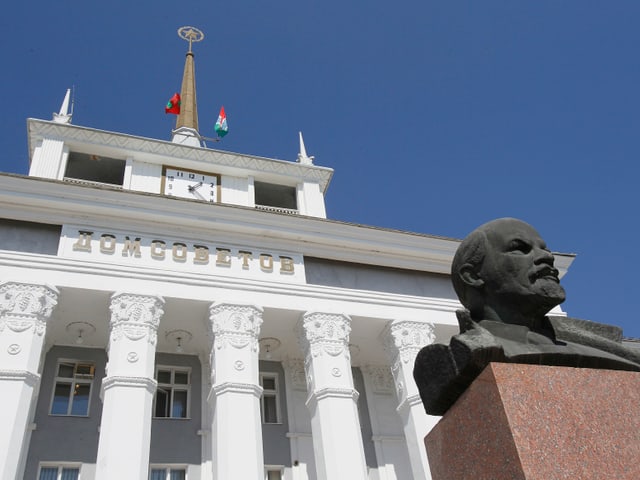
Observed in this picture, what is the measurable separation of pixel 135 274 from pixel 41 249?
8.09 feet

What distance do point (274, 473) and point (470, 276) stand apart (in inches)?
559

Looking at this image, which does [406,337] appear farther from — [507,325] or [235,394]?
[507,325]

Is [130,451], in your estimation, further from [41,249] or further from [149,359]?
[41,249]

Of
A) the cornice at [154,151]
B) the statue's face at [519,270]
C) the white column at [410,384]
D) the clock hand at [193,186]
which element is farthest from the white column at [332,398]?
the statue's face at [519,270]

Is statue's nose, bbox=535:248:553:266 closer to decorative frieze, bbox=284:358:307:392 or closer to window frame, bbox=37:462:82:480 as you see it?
window frame, bbox=37:462:82:480

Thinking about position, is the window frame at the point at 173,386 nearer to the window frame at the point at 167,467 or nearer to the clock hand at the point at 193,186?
the window frame at the point at 167,467

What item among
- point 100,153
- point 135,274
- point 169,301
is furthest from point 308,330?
point 100,153

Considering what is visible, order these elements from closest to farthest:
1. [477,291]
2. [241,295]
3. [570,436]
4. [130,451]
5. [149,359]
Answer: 1. [570,436]
2. [477,291]
3. [130,451]
4. [149,359]
5. [241,295]

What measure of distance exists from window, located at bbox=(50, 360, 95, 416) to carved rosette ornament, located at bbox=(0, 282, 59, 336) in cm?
349

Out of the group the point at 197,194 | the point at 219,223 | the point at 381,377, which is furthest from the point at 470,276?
the point at 197,194

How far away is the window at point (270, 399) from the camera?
17891 mm

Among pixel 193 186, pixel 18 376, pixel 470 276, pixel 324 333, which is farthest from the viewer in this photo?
pixel 193 186

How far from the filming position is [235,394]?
13.8 m

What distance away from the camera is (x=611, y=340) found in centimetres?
432
